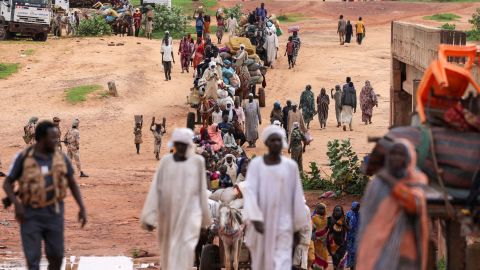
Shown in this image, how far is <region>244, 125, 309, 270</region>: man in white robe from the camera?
9.60m

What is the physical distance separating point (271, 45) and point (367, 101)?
8.85 m

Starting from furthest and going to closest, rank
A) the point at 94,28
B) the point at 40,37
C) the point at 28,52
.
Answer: the point at 94,28 → the point at 40,37 → the point at 28,52

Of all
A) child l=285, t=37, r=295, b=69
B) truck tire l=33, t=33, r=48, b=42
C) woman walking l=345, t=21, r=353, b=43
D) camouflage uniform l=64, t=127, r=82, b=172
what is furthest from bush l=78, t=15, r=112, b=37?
camouflage uniform l=64, t=127, r=82, b=172

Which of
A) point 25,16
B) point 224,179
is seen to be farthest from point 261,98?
point 224,179

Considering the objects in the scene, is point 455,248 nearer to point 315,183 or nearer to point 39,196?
point 39,196

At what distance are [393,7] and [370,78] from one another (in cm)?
2355

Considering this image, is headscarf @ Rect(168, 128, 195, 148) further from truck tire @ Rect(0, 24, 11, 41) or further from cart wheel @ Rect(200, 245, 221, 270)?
truck tire @ Rect(0, 24, 11, 41)

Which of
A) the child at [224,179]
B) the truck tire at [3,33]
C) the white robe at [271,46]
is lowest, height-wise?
the child at [224,179]

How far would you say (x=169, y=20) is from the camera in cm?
4838

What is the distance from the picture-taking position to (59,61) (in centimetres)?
3994

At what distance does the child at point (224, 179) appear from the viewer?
15.9 metres

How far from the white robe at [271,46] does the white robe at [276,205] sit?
2931 cm

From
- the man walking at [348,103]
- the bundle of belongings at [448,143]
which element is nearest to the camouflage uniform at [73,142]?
the man walking at [348,103]

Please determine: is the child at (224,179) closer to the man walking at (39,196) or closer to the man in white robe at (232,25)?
the man walking at (39,196)
